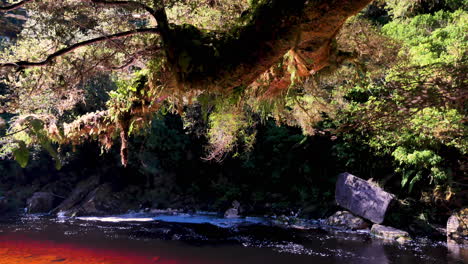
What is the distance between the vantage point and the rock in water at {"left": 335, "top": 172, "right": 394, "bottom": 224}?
1095 centimetres

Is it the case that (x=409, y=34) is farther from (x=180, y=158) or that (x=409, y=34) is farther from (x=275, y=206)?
(x=180, y=158)

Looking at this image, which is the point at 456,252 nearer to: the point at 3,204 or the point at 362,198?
the point at 362,198

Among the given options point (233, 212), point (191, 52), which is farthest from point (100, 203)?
point (191, 52)

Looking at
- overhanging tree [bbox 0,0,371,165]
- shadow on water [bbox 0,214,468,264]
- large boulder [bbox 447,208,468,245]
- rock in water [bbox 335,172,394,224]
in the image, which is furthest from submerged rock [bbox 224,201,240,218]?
overhanging tree [bbox 0,0,371,165]

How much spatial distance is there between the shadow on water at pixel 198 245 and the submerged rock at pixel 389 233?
0.44m

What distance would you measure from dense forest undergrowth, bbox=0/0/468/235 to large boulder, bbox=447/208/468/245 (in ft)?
2.29

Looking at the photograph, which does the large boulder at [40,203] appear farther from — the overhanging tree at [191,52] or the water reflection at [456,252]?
the water reflection at [456,252]

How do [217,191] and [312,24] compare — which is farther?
[217,191]

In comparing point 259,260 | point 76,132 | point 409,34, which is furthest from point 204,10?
point 409,34

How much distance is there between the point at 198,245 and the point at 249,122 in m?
3.53

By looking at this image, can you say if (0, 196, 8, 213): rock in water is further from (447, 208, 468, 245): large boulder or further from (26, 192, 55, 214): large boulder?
(447, 208, 468, 245): large boulder

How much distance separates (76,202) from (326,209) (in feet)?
33.4

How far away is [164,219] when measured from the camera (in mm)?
13250

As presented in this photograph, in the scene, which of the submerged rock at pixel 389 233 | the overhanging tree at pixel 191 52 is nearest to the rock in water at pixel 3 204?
the overhanging tree at pixel 191 52
